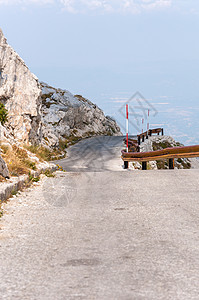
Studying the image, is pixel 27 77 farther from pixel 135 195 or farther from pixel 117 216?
pixel 117 216

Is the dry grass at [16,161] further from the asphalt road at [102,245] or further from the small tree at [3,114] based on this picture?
the small tree at [3,114]

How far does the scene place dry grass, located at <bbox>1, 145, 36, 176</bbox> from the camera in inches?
433

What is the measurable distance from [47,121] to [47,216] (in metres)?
40.4

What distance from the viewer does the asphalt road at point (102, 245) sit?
3651mm

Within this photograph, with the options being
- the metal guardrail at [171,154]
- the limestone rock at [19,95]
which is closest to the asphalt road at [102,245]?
the metal guardrail at [171,154]

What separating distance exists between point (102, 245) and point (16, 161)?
728 cm

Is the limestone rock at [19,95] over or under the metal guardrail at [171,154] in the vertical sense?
over

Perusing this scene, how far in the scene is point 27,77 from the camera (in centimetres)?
2395

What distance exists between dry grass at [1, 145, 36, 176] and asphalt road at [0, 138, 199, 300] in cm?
144

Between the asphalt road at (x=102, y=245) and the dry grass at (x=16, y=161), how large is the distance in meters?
1.44

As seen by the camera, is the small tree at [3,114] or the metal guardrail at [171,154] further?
the small tree at [3,114]

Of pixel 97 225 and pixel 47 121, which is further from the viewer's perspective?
pixel 47 121

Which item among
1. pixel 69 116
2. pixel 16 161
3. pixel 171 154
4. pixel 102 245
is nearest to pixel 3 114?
pixel 16 161

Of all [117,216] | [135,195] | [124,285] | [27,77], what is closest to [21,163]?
[135,195]
